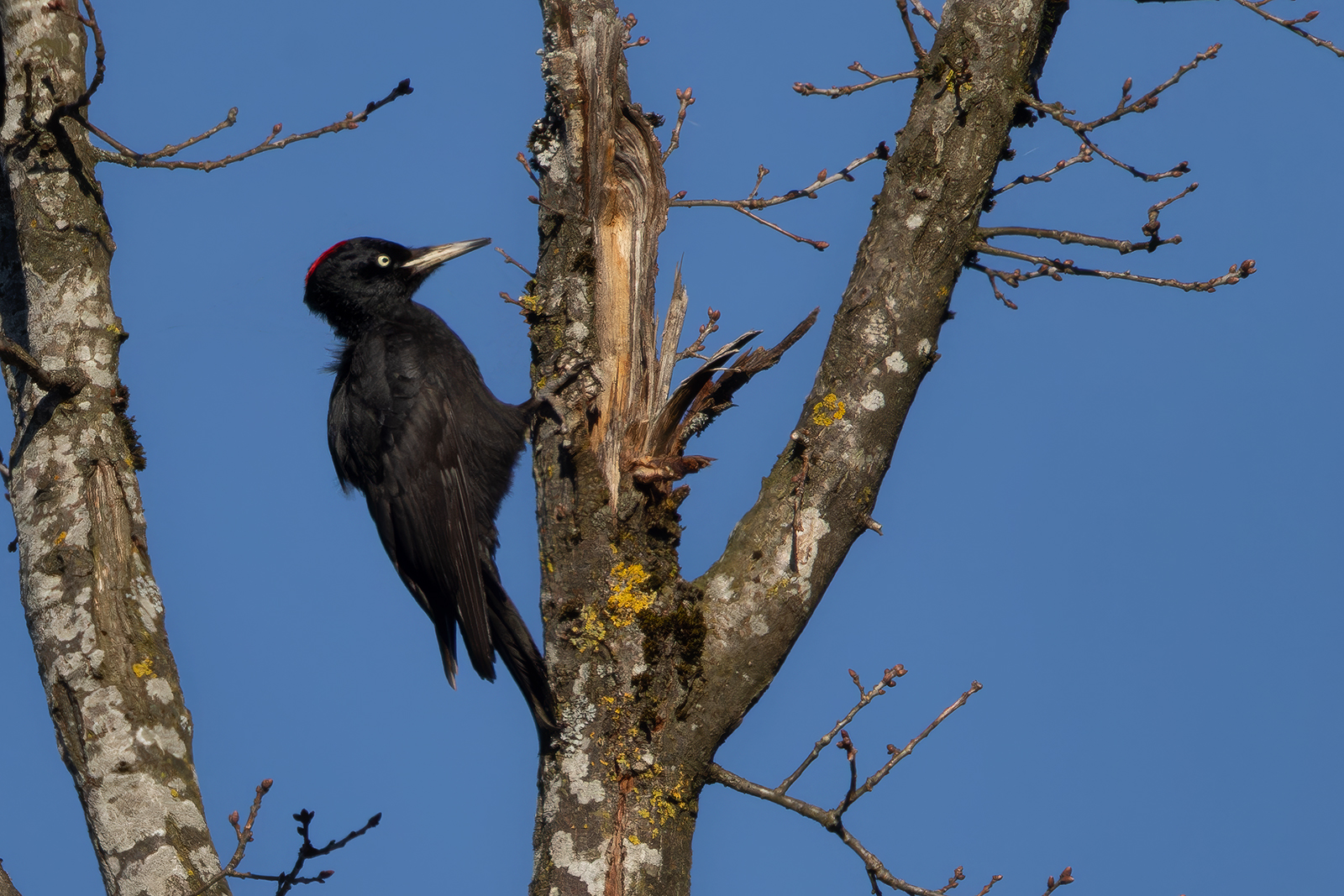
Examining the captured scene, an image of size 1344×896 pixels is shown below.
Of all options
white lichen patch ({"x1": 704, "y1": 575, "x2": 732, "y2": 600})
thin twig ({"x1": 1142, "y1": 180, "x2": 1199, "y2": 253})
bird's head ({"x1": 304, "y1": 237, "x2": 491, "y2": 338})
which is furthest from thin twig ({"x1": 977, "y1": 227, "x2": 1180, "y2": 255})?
bird's head ({"x1": 304, "y1": 237, "x2": 491, "y2": 338})

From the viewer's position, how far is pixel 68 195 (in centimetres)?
379

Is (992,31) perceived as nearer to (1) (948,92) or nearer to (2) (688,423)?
(1) (948,92)

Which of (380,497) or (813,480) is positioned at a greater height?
(380,497)

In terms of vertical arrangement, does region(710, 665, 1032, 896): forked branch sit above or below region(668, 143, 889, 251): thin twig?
below

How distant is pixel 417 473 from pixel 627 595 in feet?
5.77

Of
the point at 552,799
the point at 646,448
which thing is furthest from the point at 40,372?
the point at 552,799

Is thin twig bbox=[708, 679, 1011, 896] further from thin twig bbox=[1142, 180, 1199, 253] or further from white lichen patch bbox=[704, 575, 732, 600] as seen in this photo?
thin twig bbox=[1142, 180, 1199, 253]

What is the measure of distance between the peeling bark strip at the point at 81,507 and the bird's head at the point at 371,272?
4.56 ft

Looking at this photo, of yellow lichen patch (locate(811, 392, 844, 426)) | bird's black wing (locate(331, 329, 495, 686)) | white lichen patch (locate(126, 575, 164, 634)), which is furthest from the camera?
bird's black wing (locate(331, 329, 495, 686))

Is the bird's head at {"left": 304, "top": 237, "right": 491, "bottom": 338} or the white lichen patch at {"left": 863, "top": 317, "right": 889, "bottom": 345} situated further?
the bird's head at {"left": 304, "top": 237, "right": 491, "bottom": 338}

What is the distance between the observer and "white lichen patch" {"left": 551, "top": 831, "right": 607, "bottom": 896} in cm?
284

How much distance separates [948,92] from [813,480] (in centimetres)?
121

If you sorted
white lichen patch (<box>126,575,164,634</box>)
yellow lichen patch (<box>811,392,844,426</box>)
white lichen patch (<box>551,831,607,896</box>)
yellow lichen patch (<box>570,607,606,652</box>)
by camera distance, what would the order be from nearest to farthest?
white lichen patch (<box>551,831,607,896</box>), yellow lichen patch (<box>570,607,606,652</box>), yellow lichen patch (<box>811,392,844,426</box>), white lichen patch (<box>126,575,164,634</box>)

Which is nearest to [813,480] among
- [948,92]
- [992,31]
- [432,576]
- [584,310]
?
[584,310]
